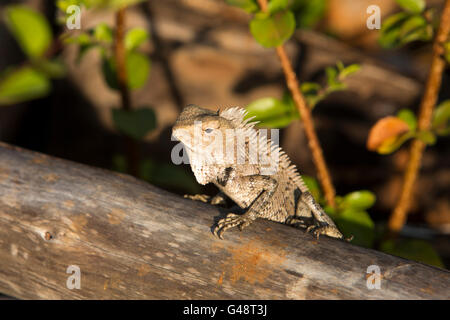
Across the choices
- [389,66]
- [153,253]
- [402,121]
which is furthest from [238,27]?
[153,253]

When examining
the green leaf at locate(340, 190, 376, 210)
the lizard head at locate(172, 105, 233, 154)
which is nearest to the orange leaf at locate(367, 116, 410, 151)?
the green leaf at locate(340, 190, 376, 210)

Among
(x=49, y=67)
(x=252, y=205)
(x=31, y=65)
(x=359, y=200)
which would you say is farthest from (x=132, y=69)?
(x=359, y=200)

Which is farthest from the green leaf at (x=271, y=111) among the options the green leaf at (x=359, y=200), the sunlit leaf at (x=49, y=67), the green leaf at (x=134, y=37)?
the sunlit leaf at (x=49, y=67)

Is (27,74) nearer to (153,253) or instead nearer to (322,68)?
(153,253)

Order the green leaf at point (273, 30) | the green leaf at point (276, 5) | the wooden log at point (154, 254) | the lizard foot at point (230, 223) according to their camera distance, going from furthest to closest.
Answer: the green leaf at point (276, 5) < the green leaf at point (273, 30) < the lizard foot at point (230, 223) < the wooden log at point (154, 254)

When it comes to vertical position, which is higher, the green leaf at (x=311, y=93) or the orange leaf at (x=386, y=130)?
the green leaf at (x=311, y=93)

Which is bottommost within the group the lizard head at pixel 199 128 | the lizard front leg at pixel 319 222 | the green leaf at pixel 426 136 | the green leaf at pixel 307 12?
the lizard front leg at pixel 319 222

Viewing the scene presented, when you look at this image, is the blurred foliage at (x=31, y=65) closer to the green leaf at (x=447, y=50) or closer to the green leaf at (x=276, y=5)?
the green leaf at (x=276, y=5)
